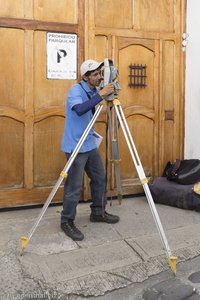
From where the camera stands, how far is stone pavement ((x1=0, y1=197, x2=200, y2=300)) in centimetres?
321

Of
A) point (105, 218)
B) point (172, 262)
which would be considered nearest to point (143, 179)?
point (172, 262)

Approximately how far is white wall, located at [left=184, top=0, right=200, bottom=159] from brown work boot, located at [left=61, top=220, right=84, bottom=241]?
2.26m

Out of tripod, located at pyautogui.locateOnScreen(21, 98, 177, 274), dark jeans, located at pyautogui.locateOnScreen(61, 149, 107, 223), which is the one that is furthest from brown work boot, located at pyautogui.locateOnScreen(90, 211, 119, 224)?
tripod, located at pyautogui.locateOnScreen(21, 98, 177, 274)

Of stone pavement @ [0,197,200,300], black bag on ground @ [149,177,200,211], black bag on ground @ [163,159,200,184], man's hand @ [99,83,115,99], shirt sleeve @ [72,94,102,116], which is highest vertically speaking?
man's hand @ [99,83,115,99]

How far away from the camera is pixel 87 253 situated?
12.2ft

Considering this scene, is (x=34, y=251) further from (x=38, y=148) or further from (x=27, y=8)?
(x=27, y=8)

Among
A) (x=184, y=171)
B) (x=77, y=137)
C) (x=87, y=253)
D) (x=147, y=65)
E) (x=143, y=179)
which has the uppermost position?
(x=147, y=65)

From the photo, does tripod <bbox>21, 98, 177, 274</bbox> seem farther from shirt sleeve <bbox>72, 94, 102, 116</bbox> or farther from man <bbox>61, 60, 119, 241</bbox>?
man <bbox>61, 60, 119, 241</bbox>

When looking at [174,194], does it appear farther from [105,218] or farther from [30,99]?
[30,99]

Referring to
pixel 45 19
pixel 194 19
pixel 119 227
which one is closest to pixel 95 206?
pixel 119 227

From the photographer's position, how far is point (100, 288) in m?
3.23

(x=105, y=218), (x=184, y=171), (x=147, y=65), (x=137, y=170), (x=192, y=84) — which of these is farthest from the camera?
(x=192, y=84)

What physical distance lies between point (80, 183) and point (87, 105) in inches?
32.9

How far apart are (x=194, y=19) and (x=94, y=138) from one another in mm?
2417
